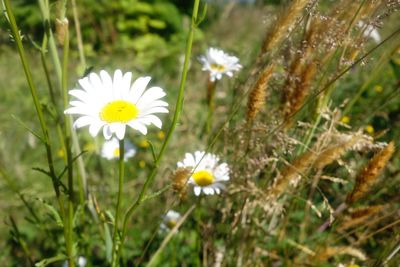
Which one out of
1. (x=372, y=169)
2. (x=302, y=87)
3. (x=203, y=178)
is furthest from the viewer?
(x=203, y=178)

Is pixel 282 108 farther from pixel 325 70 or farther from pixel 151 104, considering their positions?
pixel 151 104

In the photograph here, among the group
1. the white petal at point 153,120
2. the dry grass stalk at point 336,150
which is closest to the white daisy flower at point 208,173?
the dry grass stalk at point 336,150

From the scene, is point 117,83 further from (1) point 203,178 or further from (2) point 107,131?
(1) point 203,178

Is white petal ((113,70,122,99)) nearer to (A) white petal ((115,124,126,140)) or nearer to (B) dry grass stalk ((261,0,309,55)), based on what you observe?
(A) white petal ((115,124,126,140))

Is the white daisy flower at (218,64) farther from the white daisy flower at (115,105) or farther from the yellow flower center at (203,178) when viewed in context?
the white daisy flower at (115,105)

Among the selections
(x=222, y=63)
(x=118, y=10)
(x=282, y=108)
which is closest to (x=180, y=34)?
(x=118, y=10)

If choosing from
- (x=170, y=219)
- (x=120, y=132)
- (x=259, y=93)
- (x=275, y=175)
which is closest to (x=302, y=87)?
(x=259, y=93)
